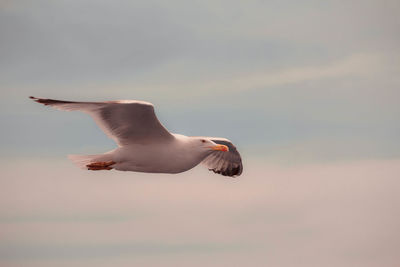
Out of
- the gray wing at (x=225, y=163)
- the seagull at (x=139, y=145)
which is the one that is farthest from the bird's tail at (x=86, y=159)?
the gray wing at (x=225, y=163)

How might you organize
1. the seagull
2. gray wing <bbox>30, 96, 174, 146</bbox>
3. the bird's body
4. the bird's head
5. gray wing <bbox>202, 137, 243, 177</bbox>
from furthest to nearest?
gray wing <bbox>202, 137, 243, 177</bbox>, the bird's head, the bird's body, the seagull, gray wing <bbox>30, 96, 174, 146</bbox>

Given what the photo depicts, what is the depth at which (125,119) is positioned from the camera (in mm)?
10914

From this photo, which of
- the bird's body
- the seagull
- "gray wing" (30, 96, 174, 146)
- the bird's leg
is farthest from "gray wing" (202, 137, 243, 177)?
the bird's leg

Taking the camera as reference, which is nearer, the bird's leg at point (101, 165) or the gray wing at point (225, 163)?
the bird's leg at point (101, 165)

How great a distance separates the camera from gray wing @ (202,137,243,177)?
14.4 meters

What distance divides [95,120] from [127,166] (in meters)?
1.08

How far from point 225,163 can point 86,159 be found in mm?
4261

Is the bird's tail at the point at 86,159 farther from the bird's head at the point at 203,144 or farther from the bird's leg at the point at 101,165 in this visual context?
the bird's head at the point at 203,144

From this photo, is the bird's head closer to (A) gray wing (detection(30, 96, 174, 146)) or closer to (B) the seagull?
(B) the seagull

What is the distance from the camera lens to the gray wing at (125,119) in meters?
10.3

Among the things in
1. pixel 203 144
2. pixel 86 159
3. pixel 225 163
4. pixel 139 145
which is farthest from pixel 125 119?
pixel 225 163

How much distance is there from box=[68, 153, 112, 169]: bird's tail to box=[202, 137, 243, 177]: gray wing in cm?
379

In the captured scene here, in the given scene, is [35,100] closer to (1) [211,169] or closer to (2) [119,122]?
(2) [119,122]

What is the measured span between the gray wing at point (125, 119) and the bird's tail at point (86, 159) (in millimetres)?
392
